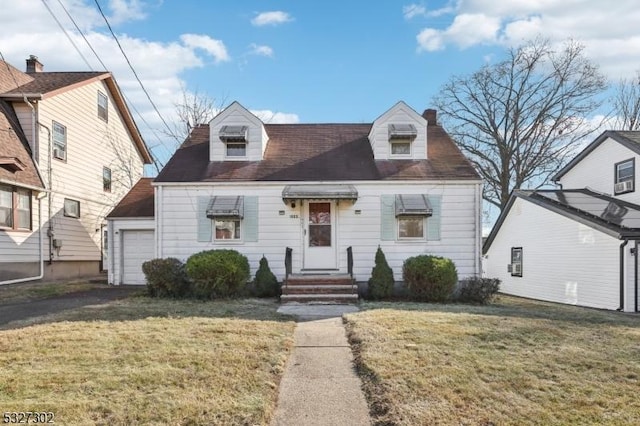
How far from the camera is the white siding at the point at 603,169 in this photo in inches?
577

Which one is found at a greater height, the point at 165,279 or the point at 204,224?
the point at 204,224

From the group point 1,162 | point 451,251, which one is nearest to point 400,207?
point 451,251

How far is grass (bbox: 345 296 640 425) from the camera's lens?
378 cm

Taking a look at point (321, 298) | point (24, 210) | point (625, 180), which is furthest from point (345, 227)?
point (625, 180)

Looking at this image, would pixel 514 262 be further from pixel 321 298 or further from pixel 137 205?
pixel 137 205

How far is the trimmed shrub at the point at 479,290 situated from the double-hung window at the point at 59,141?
14575 millimetres

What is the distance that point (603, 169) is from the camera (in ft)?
52.6

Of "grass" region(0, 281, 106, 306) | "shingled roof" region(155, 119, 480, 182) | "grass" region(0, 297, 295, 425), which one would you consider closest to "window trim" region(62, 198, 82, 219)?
"grass" region(0, 281, 106, 306)

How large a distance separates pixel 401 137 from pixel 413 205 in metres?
2.41

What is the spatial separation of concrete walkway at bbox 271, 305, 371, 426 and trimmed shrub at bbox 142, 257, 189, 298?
5.10 metres

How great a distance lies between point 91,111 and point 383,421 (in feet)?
59.1

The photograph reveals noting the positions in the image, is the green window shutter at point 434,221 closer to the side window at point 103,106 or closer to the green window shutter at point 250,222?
the green window shutter at point 250,222

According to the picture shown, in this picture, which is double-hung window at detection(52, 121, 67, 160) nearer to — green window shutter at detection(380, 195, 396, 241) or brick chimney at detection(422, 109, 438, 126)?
green window shutter at detection(380, 195, 396, 241)

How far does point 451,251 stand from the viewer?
468 inches
